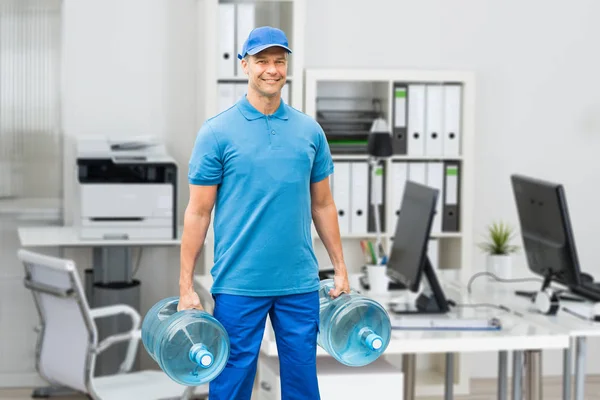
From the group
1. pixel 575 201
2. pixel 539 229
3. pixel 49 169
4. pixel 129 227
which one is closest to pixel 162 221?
pixel 129 227

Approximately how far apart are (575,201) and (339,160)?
56.8 inches

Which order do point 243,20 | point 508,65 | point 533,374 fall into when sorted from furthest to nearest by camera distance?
point 508,65
point 243,20
point 533,374

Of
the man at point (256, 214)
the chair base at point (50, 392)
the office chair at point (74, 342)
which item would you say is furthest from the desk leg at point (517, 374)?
the chair base at point (50, 392)

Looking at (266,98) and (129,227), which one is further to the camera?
(129,227)

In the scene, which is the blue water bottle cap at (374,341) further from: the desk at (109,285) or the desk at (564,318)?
the desk at (109,285)

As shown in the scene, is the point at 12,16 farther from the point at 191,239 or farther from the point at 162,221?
the point at 191,239

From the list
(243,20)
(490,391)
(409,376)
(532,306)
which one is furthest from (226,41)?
(490,391)

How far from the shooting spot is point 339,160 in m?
5.20

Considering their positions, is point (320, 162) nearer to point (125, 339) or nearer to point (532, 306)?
point (125, 339)

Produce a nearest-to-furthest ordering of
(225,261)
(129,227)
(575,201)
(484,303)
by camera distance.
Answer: (225,261) → (484,303) → (129,227) → (575,201)

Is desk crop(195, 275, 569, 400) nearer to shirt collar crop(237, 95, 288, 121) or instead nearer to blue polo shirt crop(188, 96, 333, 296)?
blue polo shirt crop(188, 96, 333, 296)

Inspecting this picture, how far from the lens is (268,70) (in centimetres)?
224

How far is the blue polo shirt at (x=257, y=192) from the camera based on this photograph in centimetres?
224

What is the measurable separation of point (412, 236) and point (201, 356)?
1.72 meters
